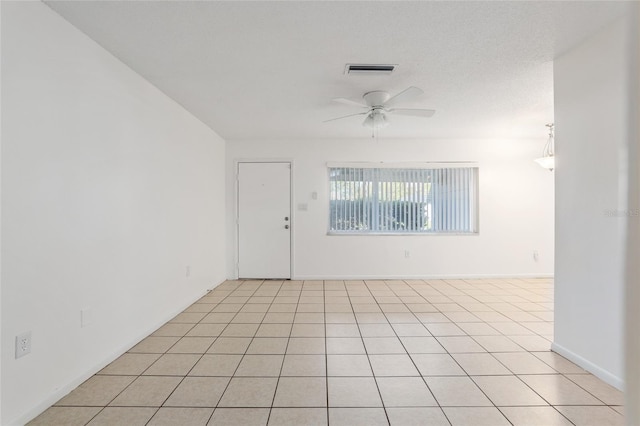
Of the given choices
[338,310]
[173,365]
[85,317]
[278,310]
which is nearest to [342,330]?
[338,310]

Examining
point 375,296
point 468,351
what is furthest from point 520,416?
point 375,296

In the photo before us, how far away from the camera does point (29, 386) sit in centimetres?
169

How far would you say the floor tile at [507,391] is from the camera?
1854 mm

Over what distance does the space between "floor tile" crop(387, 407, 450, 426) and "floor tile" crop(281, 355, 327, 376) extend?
544 mm

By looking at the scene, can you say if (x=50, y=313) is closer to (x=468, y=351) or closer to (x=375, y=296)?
(x=468, y=351)

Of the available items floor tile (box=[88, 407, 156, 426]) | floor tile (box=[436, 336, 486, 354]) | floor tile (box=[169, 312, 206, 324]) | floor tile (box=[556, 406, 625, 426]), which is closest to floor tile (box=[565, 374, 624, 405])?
floor tile (box=[556, 406, 625, 426])

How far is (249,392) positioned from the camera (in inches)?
76.2

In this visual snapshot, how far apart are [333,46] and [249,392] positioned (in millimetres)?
2330

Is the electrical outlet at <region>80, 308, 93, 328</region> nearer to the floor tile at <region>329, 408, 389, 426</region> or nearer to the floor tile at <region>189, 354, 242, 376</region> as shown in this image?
the floor tile at <region>189, 354, 242, 376</region>

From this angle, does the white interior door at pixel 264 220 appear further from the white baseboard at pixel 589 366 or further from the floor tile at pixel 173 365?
the white baseboard at pixel 589 366

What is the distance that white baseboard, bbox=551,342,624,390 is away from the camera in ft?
6.44

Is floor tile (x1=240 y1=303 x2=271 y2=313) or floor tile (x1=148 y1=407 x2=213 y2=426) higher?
floor tile (x1=240 y1=303 x2=271 y2=313)

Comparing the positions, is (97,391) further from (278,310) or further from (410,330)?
(410,330)

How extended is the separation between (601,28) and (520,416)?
2.42 m
